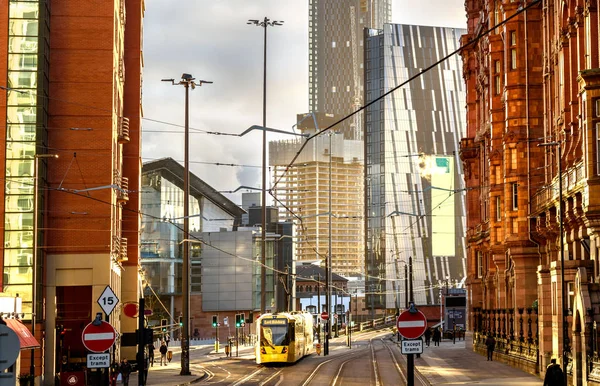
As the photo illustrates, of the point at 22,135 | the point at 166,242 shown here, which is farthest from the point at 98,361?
the point at 166,242

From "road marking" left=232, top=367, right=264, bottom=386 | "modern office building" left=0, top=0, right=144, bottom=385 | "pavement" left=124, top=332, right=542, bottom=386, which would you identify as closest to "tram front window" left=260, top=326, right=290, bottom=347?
"road marking" left=232, top=367, right=264, bottom=386

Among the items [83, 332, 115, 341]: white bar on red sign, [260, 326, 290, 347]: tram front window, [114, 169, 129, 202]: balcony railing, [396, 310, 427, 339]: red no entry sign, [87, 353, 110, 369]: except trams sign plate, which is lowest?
[260, 326, 290, 347]: tram front window

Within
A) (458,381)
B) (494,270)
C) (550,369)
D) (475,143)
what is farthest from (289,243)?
(550,369)

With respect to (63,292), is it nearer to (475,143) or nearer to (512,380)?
(512,380)

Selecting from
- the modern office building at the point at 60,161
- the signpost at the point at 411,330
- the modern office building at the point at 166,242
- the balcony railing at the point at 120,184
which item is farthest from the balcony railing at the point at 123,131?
the modern office building at the point at 166,242

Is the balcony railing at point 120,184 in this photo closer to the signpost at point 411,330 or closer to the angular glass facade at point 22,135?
the angular glass facade at point 22,135

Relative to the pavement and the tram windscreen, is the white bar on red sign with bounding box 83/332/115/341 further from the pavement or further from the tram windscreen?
the tram windscreen

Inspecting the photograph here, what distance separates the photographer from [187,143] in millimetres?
59188

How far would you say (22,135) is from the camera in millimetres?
52500

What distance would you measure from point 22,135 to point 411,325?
3637 cm

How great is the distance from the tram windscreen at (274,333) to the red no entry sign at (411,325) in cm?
4590

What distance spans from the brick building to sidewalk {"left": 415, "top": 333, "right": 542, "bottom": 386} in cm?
119

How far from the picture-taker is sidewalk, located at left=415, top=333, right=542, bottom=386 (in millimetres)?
47438

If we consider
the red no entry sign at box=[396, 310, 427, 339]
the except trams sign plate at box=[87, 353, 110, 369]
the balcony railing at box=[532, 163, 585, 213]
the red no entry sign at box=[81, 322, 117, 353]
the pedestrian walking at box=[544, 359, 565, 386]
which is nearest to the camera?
the red no entry sign at box=[396, 310, 427, 339]
